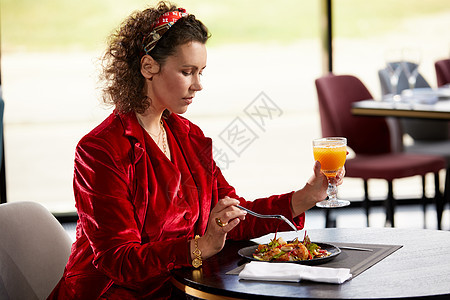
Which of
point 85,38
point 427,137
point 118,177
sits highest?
point 85,38

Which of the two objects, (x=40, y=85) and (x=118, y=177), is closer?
(x=118, y=177)

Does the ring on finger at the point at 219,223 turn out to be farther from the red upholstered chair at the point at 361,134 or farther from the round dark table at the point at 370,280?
the red upholstered chair at the point at 361,134

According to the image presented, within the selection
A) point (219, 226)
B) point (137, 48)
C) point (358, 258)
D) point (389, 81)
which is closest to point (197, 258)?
point (219, 226)

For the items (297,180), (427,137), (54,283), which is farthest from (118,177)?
(297,180)

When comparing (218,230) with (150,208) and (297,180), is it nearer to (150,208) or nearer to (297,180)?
(150,208)

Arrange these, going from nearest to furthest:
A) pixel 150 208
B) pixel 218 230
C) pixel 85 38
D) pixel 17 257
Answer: pixel 218 230, pixel 150 208, pixel 17 257, pixel 85 38

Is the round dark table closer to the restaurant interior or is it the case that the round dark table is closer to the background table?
the background table

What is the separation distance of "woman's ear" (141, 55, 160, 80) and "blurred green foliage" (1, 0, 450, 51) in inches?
128

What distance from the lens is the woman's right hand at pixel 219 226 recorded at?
195 centimetres

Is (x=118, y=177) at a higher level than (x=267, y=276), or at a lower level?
higher

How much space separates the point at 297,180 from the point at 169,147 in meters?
3.96

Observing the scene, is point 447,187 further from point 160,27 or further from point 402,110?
point 160,27

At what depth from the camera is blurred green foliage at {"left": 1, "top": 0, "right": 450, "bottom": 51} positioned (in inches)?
216

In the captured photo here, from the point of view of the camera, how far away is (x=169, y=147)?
2.34m
